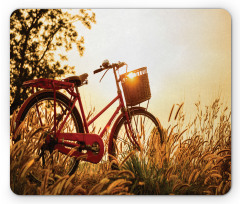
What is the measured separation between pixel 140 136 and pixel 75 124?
1.89 ft

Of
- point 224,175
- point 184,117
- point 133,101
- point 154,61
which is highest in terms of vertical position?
point 154,61

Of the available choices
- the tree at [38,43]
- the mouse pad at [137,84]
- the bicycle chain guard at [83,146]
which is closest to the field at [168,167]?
the mouse pad at [137,84]

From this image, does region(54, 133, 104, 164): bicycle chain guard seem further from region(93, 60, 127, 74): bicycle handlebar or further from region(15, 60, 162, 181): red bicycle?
region(93, 60, 127, 74): bicycle handlebar

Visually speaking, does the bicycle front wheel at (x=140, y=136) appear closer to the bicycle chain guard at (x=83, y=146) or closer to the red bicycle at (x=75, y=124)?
the red bicycle at (x=75, y=124)

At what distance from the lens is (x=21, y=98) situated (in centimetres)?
269

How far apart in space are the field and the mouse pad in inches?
0.4

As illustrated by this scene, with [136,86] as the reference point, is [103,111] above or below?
below

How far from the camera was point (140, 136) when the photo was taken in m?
2.70

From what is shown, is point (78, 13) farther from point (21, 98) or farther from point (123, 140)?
point (123, 140)

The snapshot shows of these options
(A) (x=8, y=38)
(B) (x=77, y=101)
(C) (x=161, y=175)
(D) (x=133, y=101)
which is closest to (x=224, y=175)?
(C) (x=161, y=175)

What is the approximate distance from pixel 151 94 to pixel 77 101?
2.11 ft

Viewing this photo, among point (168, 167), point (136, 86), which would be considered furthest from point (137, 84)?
point (168, 167)
